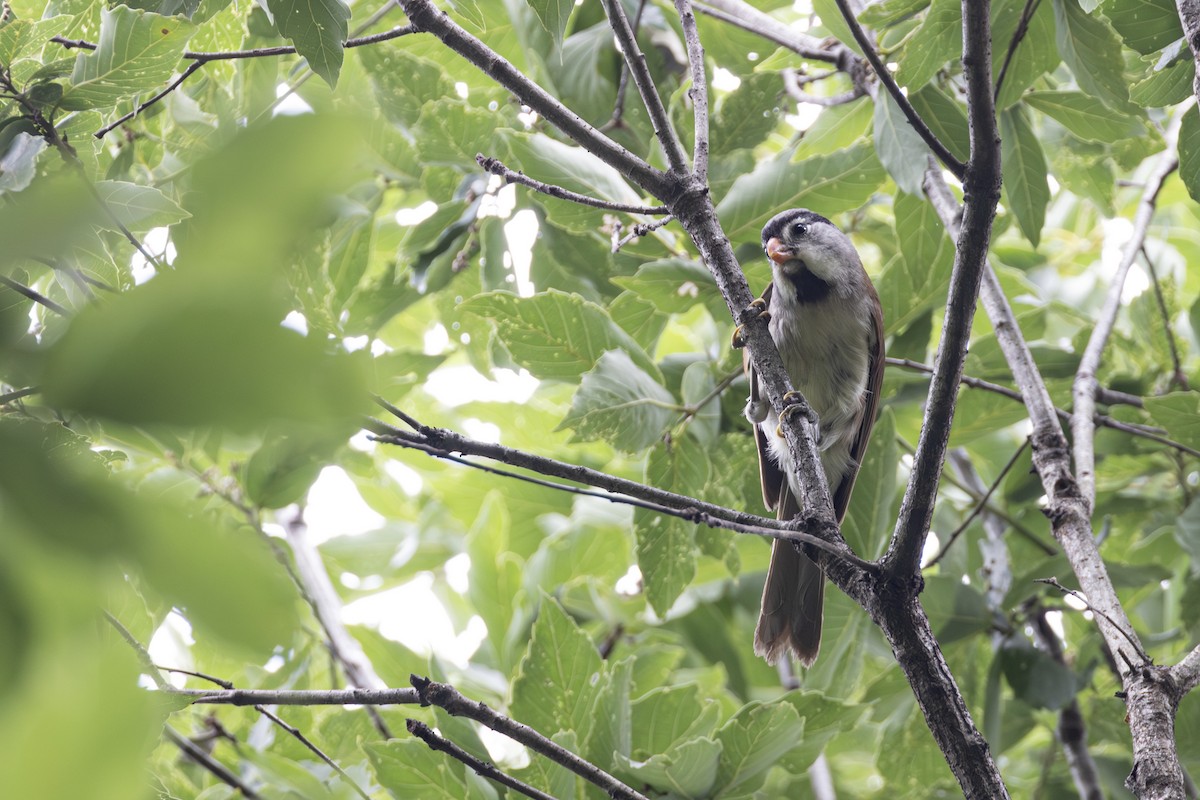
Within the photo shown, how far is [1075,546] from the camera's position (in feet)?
6.70

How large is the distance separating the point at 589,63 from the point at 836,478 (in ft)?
5.79

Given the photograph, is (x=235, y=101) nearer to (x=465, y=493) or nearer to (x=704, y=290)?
(x=704, y=290)

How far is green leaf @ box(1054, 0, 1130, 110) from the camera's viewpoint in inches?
94.2

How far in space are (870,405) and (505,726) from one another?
2.07 meters

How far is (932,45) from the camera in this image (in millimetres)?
2359

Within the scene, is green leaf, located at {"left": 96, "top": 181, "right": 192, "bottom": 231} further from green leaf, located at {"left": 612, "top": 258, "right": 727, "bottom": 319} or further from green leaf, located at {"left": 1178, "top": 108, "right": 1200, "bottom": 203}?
green leaf, located at {"left": 1178, "top": 108, "right": 1200, "bottom": 203}

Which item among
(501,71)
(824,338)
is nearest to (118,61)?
(501,71)

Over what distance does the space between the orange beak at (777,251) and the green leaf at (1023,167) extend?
2.57 ft

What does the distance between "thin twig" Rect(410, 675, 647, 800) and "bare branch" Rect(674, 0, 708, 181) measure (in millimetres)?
1066

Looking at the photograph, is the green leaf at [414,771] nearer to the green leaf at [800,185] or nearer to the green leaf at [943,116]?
the green leaf at [800,185]

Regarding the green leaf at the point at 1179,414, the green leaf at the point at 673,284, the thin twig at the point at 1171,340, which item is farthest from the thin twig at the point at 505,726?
the thin twig at the point at 1171,340

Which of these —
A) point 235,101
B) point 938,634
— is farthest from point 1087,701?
point 235,101

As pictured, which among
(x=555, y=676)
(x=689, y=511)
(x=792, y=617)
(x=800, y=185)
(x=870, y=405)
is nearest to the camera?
(x=689, y=511)

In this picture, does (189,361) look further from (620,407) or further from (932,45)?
(932,45)
